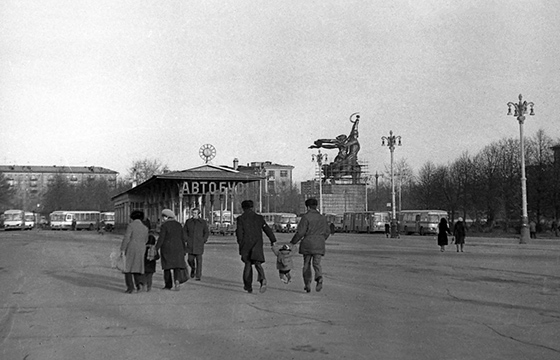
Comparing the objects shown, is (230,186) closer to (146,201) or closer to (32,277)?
(146,201)

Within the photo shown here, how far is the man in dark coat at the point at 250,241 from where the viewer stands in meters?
12.4

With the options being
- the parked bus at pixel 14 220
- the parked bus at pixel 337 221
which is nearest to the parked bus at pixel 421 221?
the parked bus at pixel 337 221

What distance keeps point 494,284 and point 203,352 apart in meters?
9.01

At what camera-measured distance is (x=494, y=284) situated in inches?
568

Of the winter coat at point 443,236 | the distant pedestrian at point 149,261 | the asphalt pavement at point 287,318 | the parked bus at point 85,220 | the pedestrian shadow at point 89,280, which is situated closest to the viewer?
the asphalt pavement at point 287,318

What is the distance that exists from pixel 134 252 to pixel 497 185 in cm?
5689

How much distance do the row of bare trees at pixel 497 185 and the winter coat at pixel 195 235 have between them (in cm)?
4751

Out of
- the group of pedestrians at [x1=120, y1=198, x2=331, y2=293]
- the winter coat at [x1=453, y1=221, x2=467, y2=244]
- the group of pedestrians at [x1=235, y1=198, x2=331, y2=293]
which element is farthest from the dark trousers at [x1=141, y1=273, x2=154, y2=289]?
the winter coat at [x1=453, y1=221, x2=467, y2=244]

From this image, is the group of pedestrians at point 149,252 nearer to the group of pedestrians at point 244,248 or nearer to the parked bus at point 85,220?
the group of pedestrians at point 244,248

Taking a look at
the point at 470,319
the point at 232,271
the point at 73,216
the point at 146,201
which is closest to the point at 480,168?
the point at 146,201

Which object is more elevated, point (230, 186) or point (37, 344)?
point (230, 186)

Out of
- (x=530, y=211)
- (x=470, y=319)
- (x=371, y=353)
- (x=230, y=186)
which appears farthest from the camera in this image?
(x=530, y=211)

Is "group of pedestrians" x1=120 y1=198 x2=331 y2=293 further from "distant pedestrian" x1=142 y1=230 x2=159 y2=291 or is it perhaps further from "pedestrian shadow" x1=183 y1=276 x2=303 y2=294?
"pedestrian shadow" x1=183 y1=276 x2=303 y2=294

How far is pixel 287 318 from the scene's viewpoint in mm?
9523
